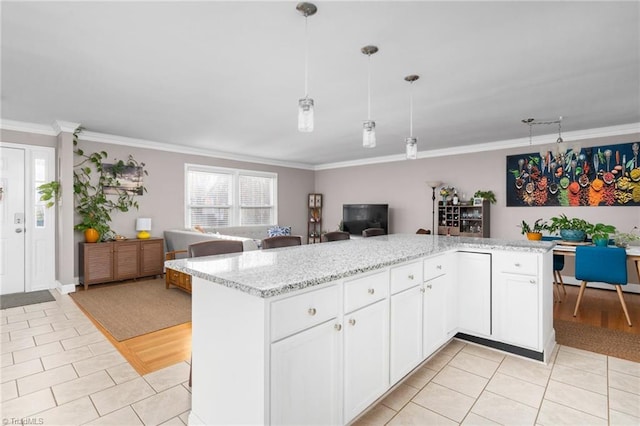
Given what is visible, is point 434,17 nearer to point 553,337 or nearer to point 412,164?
point 553,337

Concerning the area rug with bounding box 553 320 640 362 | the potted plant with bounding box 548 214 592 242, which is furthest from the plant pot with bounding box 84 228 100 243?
the potted plant with bounding box 548 214 592 242

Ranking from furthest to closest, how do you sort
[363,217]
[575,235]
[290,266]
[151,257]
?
1. [363,217]
2. [151,257]
3. [575,235]
4. [290,266]

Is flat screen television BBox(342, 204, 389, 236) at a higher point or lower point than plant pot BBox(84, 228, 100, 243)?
higher

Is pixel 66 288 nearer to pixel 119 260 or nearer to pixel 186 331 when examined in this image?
pixel 119 260

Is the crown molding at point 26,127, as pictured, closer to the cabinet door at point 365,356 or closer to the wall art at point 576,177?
the cabinet door at point 365,356

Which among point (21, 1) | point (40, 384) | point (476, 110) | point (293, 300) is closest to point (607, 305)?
point (476, 110)

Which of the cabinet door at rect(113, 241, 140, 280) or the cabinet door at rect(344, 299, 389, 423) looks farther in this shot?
the cabinet door at rect(113, 241, 140, 280)

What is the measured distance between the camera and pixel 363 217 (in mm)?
7590

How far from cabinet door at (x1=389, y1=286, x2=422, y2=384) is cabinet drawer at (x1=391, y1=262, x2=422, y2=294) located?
0.04m

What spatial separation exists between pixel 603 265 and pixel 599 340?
954 millimetres

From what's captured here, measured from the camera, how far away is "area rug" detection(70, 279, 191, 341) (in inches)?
134

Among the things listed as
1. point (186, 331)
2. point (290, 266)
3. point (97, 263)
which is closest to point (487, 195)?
point (290, 266)

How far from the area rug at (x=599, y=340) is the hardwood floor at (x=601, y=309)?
0.19 metres

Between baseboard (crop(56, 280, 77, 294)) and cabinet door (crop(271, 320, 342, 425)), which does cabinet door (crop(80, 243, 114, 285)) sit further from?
cabinet door (crop(271, 320, 342, 425))
